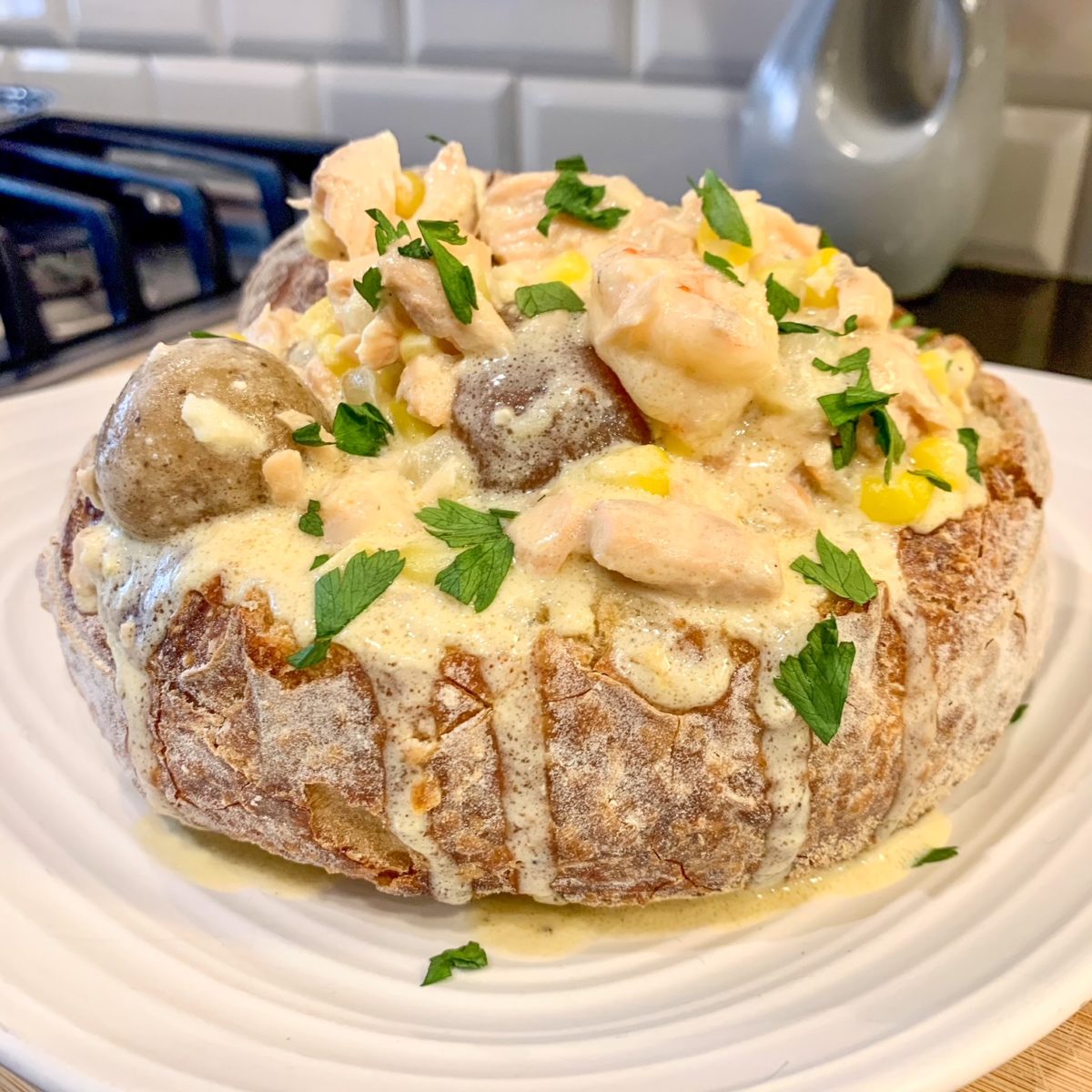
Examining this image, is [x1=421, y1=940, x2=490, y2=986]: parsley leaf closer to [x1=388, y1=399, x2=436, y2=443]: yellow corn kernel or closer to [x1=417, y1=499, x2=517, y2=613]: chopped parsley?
[x1=417, y1=499, x2=517, y2=613]: chopped parsley

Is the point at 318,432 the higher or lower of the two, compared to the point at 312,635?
higher

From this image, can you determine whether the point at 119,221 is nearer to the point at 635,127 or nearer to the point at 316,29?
the point at 316,29

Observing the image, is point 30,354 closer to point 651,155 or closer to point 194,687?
point 194,687

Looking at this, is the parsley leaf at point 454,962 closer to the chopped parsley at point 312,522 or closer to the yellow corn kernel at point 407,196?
the chopped parsley at point 312,522

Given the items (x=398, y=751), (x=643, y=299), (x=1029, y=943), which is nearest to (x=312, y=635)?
(x=398, y=751)

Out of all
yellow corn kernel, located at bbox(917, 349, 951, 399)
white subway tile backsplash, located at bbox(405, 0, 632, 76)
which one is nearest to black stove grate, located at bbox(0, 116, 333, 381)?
white subway tile backsplash, located at bbox(405, 0, 632, 76)
